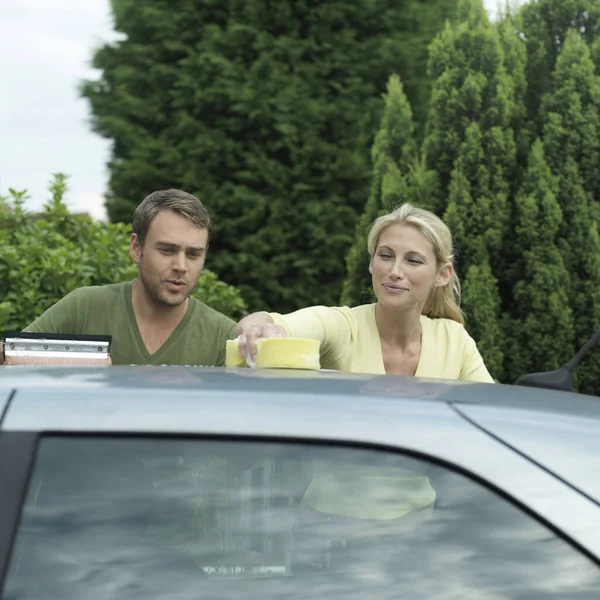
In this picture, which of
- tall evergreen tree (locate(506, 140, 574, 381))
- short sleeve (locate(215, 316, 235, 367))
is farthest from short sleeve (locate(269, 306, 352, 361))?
tall evergreen tree (locate(506, 140, 574, 381))

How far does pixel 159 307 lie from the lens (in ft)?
11.8

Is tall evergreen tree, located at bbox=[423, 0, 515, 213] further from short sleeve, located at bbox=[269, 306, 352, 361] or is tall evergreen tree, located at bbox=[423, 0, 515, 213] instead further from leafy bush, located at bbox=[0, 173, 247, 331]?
short sleeve, located at bbox=[269, 306, 352, 361]

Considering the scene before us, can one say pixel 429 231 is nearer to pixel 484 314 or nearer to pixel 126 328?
pixel 126 328

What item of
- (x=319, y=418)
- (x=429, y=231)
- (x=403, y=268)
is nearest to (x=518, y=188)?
(x=429, y=231)

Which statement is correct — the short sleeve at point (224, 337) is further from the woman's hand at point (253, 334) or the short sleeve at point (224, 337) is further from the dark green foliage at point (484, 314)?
the dark green foliage at point (484, 314)

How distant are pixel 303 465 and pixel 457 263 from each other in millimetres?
6588

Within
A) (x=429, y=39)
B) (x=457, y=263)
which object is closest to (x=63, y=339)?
(x=457, y=263)

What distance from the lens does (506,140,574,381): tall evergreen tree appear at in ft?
25.5

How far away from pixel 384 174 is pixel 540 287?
1.59 meters

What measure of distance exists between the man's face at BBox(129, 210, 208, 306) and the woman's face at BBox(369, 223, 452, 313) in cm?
64

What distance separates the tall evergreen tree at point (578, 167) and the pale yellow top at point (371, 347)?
466 centimetres

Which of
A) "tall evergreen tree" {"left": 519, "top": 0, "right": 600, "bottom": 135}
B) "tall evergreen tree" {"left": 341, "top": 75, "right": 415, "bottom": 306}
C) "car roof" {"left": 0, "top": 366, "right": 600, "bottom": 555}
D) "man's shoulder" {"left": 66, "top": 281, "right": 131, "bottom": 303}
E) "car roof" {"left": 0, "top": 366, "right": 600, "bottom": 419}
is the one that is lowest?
"car roof" {"left": 0, "top": 366, "right": 600, "bottom": 555}

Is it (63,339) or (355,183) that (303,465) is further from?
(355,183)

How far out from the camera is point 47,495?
1.56 metres
